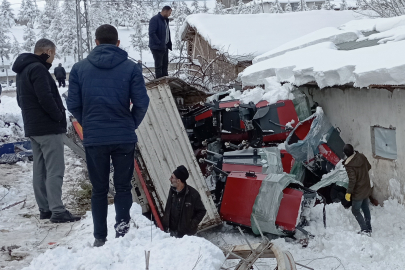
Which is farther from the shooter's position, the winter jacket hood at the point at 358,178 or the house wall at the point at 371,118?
the house wall at the point at 371,118

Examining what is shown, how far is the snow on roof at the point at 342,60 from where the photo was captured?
618 cm

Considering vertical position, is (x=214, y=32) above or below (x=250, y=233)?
above

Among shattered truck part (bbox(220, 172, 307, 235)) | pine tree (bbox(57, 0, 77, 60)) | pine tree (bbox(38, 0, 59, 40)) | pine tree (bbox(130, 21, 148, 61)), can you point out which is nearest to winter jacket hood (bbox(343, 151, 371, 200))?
shattered truck part (bbox(220, 172, 307, 235))

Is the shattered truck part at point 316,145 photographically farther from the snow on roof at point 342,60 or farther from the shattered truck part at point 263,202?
the shattered truck part at point 263,202

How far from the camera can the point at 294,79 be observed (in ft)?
26.7

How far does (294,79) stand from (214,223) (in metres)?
3.29

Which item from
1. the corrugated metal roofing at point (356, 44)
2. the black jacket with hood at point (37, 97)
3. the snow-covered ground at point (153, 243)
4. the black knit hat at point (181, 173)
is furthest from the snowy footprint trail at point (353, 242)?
the black jacket with hood at point (37, 97)

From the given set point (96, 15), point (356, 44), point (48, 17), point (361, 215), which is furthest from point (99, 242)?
point (48, 17)

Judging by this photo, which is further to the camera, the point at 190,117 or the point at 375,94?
the point at 190,117

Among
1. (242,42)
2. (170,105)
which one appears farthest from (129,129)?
(242,42)

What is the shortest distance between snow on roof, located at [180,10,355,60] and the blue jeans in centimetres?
1123

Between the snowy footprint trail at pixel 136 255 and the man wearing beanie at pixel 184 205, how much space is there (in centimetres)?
166

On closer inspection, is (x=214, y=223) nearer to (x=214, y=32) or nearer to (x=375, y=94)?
(x=375, y=94)

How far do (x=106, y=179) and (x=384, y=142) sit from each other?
196 inches
